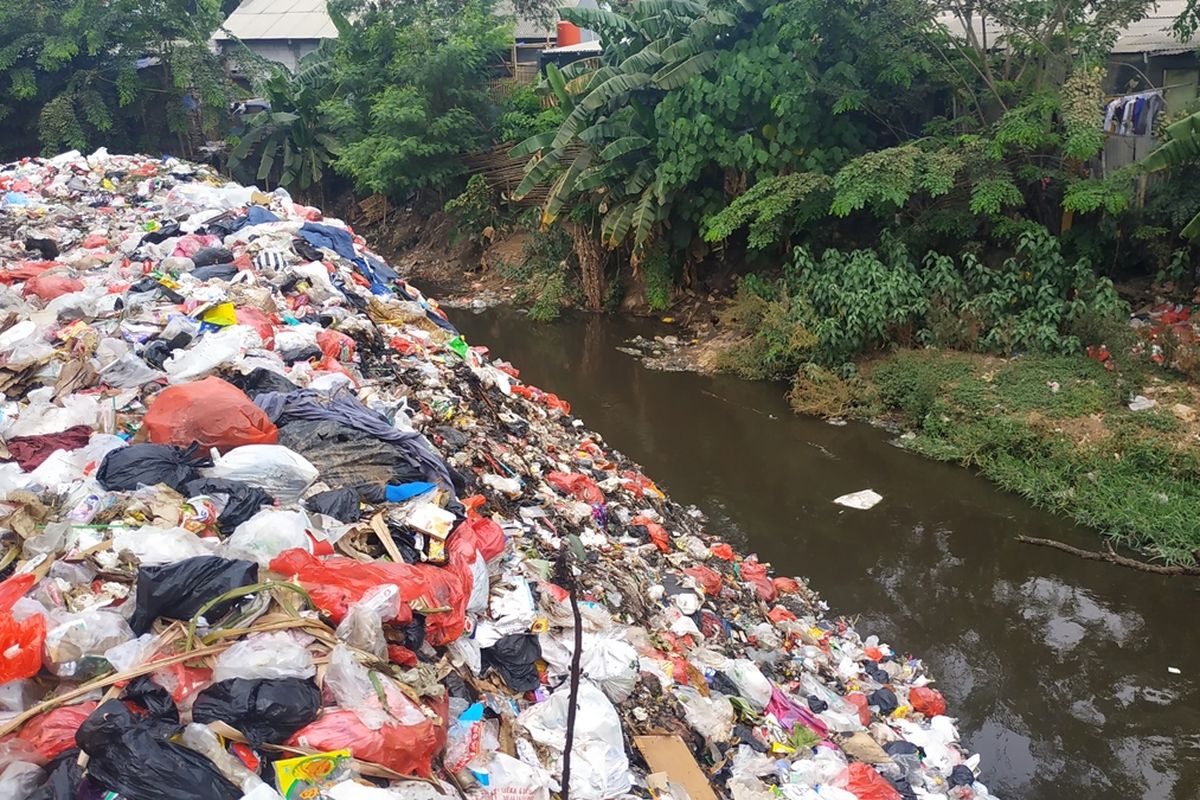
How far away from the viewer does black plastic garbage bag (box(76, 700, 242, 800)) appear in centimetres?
204

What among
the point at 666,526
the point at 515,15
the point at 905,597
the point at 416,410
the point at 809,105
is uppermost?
the point at 515,15

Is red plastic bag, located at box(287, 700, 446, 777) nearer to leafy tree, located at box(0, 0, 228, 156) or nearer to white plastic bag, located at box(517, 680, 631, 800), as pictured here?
white plastic bag, located at box(517, 680, 631, 800)

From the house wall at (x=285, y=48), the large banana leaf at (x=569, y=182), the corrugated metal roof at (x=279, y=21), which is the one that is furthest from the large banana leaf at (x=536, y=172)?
the house wall at (x=285, y=48)

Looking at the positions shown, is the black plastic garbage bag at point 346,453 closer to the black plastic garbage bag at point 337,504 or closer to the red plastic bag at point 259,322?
the black plastic garbage bag at point 337,504

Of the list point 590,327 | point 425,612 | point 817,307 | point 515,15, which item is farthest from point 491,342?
point 425,612

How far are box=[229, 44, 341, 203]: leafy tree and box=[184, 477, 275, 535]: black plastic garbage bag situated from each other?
13058 millimetres

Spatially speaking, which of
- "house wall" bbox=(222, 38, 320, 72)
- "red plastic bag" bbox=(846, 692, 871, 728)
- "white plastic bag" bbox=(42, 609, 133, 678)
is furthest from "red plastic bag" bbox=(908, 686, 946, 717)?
"house wall" bbox=(222, 38, 320, 72)

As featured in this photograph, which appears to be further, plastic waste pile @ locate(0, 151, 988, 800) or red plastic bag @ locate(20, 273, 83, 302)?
red plastic bag @ locate(20, 273, 83, 302)

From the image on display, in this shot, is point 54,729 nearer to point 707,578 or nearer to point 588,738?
point 588,738

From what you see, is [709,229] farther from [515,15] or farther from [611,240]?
[515,15]

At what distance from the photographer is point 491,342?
38.4ft

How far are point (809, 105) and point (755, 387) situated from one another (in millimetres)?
2855

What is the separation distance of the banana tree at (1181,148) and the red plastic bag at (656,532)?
170 inches

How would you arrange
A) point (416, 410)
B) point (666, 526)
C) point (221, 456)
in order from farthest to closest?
point (666, 526) → point (416, 410) → point (221, 456)
